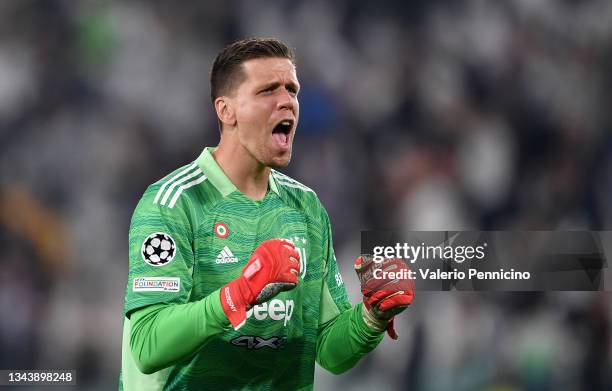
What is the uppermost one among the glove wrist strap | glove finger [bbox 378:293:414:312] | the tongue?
the tongue

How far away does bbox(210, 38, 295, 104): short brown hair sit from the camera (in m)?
2.47

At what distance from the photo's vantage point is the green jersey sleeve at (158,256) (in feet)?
7.15

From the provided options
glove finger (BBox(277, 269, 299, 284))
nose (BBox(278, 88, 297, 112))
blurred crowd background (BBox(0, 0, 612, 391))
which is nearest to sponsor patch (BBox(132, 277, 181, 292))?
glove finger (BBox(277, 269, 299, 284))

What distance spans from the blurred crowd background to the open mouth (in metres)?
1.89

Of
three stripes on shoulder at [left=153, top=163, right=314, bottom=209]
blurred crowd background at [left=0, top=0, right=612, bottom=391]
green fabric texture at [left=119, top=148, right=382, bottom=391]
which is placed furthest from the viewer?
blurred crowd background at [left=0, top=0, right=612, bottom=391]

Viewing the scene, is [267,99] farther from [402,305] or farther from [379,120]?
[379,120]

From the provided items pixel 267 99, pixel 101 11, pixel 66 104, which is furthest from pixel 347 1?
pixel 267 99

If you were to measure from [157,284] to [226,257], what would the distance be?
0.85 feet

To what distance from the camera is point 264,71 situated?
2.45m

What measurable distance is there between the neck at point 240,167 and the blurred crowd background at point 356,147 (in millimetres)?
1900

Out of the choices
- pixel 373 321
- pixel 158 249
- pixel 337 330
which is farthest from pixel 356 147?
pixel 158 249

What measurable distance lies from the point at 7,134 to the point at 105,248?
2.84ft

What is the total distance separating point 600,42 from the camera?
4781 mm

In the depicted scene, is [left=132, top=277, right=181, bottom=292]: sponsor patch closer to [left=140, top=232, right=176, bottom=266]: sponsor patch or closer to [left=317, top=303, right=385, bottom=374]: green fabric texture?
[left=140, top=232, right=176, bottom=266]: sponsor patch
